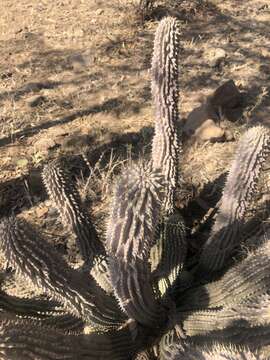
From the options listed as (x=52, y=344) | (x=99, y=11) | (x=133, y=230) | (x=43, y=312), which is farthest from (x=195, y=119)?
(x=52, y=344)

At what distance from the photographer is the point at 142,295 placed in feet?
8.63

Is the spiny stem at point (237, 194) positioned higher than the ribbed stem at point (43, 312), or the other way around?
the spiny stem at point (237, 194)

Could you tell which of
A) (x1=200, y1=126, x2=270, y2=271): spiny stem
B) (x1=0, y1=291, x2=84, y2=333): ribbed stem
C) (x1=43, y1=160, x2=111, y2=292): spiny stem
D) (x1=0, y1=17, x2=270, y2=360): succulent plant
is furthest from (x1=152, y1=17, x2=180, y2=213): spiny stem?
(x1=0, y1=291, x2=84, y2=333): ribbed stem

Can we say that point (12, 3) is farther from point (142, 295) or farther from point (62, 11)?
point (142, 295)

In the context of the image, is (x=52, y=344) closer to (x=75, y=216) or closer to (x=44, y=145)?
(x=75, y=216)

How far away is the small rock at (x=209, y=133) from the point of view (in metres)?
4.59

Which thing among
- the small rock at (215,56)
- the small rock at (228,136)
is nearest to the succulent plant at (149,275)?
the small rock at (228,136)

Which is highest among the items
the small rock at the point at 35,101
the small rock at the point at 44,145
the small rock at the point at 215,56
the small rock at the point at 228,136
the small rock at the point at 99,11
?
the small rock at the point at 99,11

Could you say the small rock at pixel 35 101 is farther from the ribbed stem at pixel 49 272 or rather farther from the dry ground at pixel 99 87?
the ribbed stem at pixel 49 272

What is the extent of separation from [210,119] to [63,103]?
1.74 meters

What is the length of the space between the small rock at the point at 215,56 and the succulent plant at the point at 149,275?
3004mm

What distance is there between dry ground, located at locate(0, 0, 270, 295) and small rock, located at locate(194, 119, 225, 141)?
0.07m

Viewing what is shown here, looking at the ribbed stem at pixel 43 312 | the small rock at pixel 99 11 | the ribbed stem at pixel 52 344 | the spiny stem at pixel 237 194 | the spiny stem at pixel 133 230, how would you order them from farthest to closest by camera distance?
1. the small rock at pixel 99 11
2. the spiny stem at pixel 237 194
3. the ribbed stem at pixel 43 312
4. the spiny stem at pixel 133 230
5. the ribbed stem at pixel 52 344

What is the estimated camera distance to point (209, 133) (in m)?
4.59
